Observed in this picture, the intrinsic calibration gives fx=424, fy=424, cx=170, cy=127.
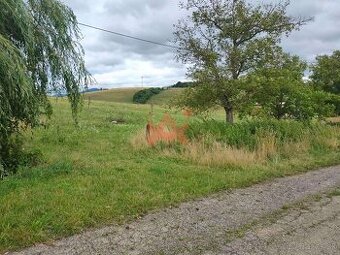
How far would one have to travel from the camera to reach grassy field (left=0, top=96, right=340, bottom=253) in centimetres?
559

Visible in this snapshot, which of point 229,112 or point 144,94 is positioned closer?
point 229,112

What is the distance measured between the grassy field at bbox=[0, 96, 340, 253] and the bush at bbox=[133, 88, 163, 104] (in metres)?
62.4

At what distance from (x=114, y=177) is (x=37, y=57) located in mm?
2764


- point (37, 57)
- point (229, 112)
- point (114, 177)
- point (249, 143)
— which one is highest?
point (37, 57)

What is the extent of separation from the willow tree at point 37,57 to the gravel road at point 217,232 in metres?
2.89

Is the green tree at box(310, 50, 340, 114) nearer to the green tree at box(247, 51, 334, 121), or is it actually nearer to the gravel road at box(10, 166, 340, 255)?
the green tree at box(247, 51, 334, 121)

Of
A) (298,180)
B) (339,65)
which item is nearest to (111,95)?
(339,65)

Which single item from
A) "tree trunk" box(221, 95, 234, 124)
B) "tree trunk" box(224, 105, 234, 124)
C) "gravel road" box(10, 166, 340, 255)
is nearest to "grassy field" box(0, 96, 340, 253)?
"gravel road" box(10, 166, 340, 255)

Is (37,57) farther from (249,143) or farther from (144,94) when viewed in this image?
(144,94)

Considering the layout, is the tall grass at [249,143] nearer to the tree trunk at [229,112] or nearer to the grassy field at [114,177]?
the grassy field at [114,177]

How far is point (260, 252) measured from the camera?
15.7ft

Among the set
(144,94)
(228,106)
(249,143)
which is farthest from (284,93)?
(144,94)

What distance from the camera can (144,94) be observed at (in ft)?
259

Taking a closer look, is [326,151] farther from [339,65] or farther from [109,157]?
[339,65]
